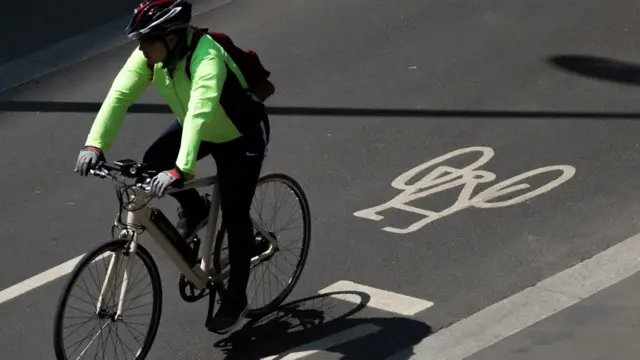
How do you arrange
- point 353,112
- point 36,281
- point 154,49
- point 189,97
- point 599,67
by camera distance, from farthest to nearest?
point 599,67, point 353,112, point 36,281, point 189,97, point 154,49

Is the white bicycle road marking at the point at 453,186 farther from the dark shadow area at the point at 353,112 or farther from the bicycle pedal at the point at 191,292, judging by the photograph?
the bicycle pedal at the point at 191,292

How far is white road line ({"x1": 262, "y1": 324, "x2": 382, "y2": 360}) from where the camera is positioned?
6.51 m

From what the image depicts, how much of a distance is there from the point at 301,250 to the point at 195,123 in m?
1.66

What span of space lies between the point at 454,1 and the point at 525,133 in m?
3.35

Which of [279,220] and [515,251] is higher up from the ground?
[279,220]

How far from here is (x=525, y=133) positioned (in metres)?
9.39

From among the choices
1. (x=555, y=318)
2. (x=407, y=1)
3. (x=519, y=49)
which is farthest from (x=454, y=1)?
(x=555, y=318)

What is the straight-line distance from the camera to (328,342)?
21.8ft

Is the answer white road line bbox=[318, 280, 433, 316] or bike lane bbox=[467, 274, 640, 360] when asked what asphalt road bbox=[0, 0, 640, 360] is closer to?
white road line bbox=[318, 280, 433, 316]

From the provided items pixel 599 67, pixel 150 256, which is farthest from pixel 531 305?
pixel 599 67

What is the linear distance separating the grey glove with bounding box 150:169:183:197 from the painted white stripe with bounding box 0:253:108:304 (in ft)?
6.29

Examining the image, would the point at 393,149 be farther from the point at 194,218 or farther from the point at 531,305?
the point at 194,218

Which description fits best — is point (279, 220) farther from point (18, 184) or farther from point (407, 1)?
point (407, 1)

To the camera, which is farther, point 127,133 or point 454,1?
point 454,1
